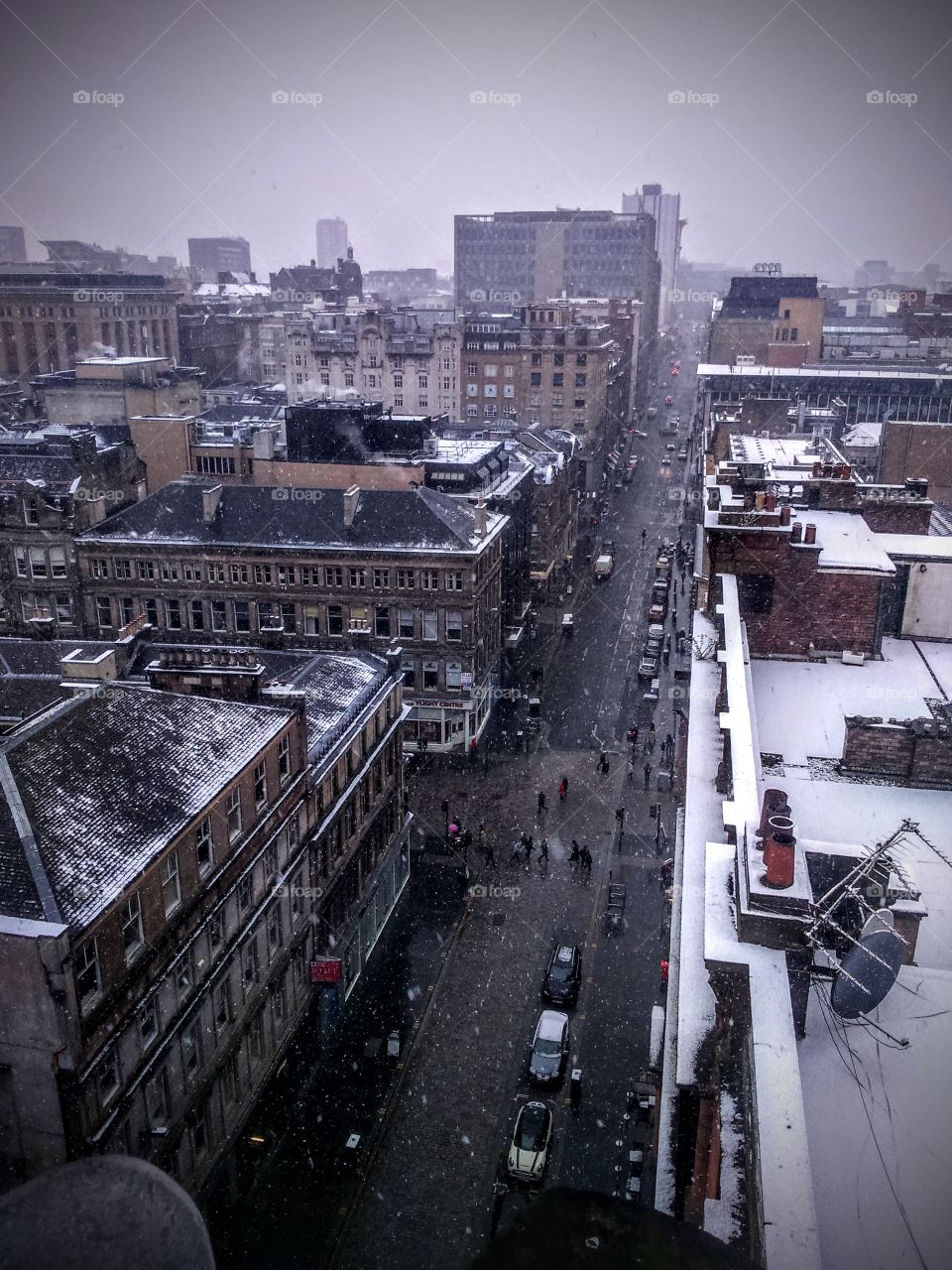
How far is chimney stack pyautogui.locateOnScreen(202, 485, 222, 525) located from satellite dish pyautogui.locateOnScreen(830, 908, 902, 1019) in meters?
39.6

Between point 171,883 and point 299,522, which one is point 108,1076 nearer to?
point 171,883

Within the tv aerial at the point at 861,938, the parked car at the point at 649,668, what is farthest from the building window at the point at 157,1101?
the parked car at the point at 649,668

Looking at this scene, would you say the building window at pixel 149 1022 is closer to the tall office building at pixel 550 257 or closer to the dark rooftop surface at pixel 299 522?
the dark rooftop surface at pixel 299 522

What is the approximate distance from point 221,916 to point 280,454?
38.5m

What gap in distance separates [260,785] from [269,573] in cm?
2387

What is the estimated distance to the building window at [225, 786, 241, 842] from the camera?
22.1m

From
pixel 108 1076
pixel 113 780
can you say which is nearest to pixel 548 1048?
pixel 108 1076

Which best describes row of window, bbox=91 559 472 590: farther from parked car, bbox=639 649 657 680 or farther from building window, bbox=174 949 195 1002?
building window, bbox=174 949 195 1002

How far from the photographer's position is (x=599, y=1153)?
24609 millimetres

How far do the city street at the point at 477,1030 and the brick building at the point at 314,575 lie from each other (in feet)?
17.1

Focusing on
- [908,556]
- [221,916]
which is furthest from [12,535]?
[908,556]

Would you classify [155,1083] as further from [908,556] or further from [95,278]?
[95,278]

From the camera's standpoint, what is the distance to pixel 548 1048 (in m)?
27.4

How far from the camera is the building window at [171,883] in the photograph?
771 inches
